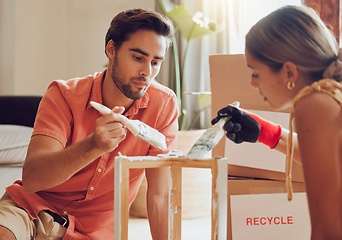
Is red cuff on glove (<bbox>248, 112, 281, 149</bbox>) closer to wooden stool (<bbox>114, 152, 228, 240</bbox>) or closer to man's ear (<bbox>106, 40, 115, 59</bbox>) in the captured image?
wooden stool (<bbox>114, 152, 228, 240</bbox>)

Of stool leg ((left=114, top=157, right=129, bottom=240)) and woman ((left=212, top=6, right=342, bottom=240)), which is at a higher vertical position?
woman ((left=212, top=6, right=342, bottom=240))

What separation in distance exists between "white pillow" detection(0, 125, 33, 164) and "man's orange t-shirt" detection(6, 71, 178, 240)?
17.7 inches

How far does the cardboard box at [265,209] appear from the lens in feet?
4.55

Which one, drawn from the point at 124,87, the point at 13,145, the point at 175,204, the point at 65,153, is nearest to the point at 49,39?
the point at 13,145

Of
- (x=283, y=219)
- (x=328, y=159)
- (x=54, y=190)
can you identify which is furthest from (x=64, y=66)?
(x=328, y=159)

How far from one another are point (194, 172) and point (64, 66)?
5.19 ft

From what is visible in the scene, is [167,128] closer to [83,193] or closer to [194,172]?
[83,193]

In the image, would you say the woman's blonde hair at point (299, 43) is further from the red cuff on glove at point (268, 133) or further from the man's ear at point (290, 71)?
the red cuff on glove at point (268, 133)

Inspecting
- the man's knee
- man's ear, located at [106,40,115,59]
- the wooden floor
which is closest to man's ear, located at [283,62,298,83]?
man's ear, located at [106,40,115,59]

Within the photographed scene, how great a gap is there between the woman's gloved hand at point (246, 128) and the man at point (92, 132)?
0.90ft

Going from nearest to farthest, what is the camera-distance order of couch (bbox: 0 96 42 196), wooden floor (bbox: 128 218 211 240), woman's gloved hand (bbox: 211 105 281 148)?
1. woman's gloved hand (bbox: 211 105 281 148)
2. couch (bbox: 0 96 42 196)
3. wooden floor (bbox: 128 218 211 240)

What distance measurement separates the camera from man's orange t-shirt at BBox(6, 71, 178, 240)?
1.26m

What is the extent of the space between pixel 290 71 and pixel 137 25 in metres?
0.55

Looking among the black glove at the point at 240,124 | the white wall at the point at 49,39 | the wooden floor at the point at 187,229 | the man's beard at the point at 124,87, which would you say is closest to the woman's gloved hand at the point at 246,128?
the black glove at the point at 240,124
